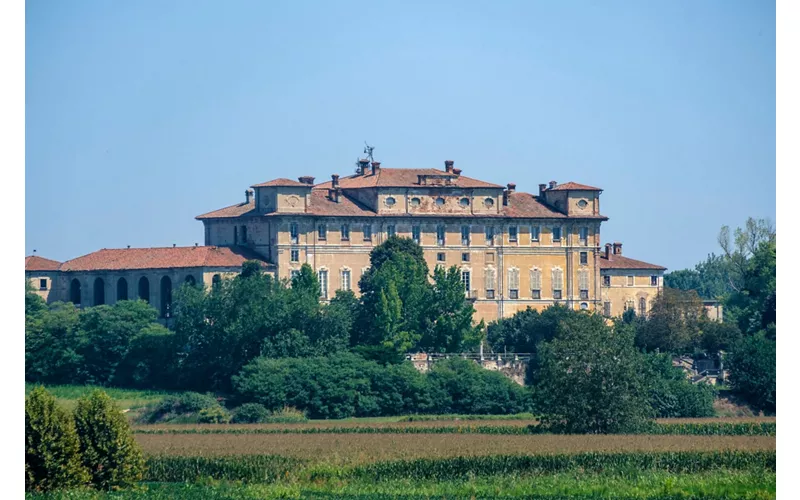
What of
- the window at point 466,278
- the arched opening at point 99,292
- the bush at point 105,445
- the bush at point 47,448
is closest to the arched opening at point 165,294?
the arched opening at point 99,292

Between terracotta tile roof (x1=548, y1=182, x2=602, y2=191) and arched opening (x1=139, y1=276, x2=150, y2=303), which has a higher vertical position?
terracotta tile roof (x1=548, y1=182, x2=602, y2=191)

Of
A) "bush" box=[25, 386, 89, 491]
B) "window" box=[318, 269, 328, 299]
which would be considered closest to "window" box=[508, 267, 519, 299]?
"window" box=[318, 269, 328, 299]

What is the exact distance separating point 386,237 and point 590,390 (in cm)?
3355

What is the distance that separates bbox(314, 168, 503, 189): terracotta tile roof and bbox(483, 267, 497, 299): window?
14.0 feet

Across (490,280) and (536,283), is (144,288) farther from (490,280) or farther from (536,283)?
(536,283)

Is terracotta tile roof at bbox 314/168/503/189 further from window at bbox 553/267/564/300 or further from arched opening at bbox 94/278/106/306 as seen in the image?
arched opening at bbox 94/278/106/306

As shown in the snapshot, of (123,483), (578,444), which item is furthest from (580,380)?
(123,483)

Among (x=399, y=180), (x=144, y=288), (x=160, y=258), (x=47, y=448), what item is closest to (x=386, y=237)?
(x=399, y=180)

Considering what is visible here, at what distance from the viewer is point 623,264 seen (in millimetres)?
96562

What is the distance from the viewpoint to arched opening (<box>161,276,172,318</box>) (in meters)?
85.7

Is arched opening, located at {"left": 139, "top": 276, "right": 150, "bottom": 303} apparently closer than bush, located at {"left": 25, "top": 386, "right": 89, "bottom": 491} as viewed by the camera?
No

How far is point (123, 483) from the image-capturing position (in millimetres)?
42781
